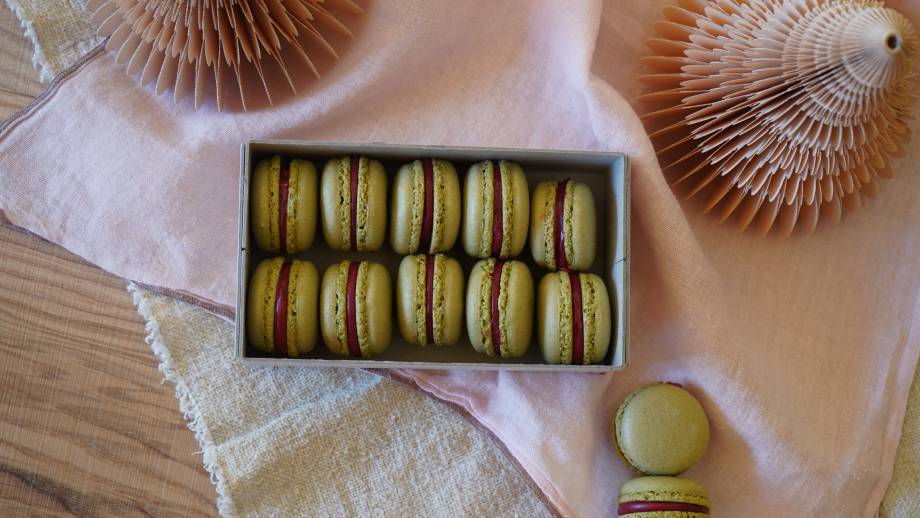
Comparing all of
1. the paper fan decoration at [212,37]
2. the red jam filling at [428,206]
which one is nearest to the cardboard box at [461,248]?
the red jam filling at [428,206]

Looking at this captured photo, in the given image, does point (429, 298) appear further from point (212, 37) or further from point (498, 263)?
point (212, 37)

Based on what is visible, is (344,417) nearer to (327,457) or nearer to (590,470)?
(327,457)

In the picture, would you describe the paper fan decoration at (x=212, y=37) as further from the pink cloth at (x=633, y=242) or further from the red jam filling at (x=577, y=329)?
the red jam filling at (x=577, y=329)

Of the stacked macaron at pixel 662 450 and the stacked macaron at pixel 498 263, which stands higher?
the stacked macaron at pixel 498 263

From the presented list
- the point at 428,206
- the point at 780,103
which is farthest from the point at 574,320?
the point at 780,103

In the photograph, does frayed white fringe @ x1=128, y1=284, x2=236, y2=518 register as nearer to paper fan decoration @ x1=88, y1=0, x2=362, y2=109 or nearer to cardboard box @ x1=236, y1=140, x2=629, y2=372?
cardboard box @ x1=236, y1=140, x2=629, y2=372

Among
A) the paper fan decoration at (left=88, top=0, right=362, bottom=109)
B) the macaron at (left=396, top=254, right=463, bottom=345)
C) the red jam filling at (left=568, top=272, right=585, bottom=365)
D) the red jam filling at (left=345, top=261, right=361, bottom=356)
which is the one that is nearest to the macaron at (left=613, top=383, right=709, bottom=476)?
the red jam filling at (left=568, top=272, right=585, bottom=365)

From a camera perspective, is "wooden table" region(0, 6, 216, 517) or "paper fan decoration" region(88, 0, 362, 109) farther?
"wooden table" region(0, 6, 216, 517)
